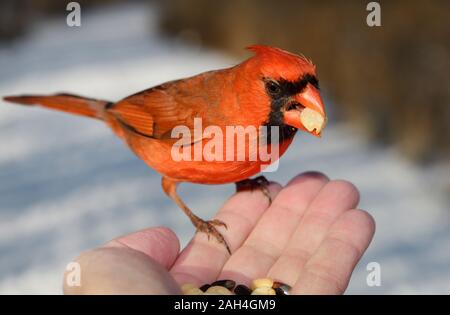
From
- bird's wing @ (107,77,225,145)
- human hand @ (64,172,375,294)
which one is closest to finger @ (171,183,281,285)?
human hand @ (64,172,375,294)

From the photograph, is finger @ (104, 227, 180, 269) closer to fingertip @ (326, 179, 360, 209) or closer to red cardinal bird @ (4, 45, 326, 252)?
red cardinal bird @ (4, 45, 326, 252)

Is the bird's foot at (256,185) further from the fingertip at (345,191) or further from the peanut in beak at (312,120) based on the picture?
the peanut in beak at (312,120)

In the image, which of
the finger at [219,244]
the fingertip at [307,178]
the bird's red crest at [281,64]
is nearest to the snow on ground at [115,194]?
the fingertip at [307,178]

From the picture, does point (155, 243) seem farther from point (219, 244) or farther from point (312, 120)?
point (312, 120)

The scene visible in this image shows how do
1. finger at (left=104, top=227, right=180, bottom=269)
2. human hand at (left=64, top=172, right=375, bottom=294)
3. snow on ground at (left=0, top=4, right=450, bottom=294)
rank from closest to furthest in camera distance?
1. human hand at (left=64, top=172, right=375, bottom=294)
2. finger at (left=104, top=227, right=180, bottom=269)
3. snow on ground at (left=0, top=4, right=450, bottom=294)

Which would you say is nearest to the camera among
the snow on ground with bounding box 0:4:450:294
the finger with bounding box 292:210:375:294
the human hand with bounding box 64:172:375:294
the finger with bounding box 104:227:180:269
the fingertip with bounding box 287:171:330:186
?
the human hand with bounding box 64:172:375:294

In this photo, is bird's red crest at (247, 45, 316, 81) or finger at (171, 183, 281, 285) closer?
bird's red crest at (247, 45, 316, 81)

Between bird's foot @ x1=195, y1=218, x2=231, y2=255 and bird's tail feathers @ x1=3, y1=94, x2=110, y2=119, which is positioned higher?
bird's tail feathers @ x1=3, y1=94, x2=110, y2=119
